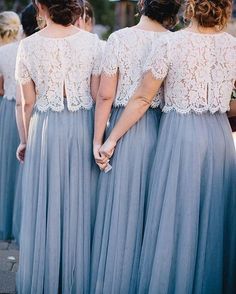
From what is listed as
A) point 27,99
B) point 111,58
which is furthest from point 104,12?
point 111,58

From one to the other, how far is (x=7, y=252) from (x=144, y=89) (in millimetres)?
2432

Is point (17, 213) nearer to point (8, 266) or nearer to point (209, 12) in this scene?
point (8, 266)

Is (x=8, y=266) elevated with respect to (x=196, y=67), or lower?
lower

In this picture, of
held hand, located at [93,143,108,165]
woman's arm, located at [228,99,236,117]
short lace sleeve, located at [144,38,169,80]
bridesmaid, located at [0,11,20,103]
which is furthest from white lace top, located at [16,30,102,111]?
bridesmaid, located at [0,11,20,103]

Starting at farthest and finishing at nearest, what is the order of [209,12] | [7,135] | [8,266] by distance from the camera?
[7,135], [8,266], [209,12]

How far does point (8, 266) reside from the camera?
4.95 m

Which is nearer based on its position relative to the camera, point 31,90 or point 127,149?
point 127,149

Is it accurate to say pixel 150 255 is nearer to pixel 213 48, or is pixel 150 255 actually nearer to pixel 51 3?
Answer: pixel 213 48

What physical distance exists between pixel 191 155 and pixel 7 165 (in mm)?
2670

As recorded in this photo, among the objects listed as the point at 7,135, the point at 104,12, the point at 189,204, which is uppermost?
the point at 104,12

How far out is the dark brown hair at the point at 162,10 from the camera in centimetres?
374

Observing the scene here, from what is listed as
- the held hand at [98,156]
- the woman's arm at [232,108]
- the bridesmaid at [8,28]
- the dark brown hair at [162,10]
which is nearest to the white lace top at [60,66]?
the held hand at [98,156]

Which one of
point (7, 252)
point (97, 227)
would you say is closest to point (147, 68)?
point (97, 227)

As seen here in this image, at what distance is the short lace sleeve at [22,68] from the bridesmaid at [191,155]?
2.42 ft
